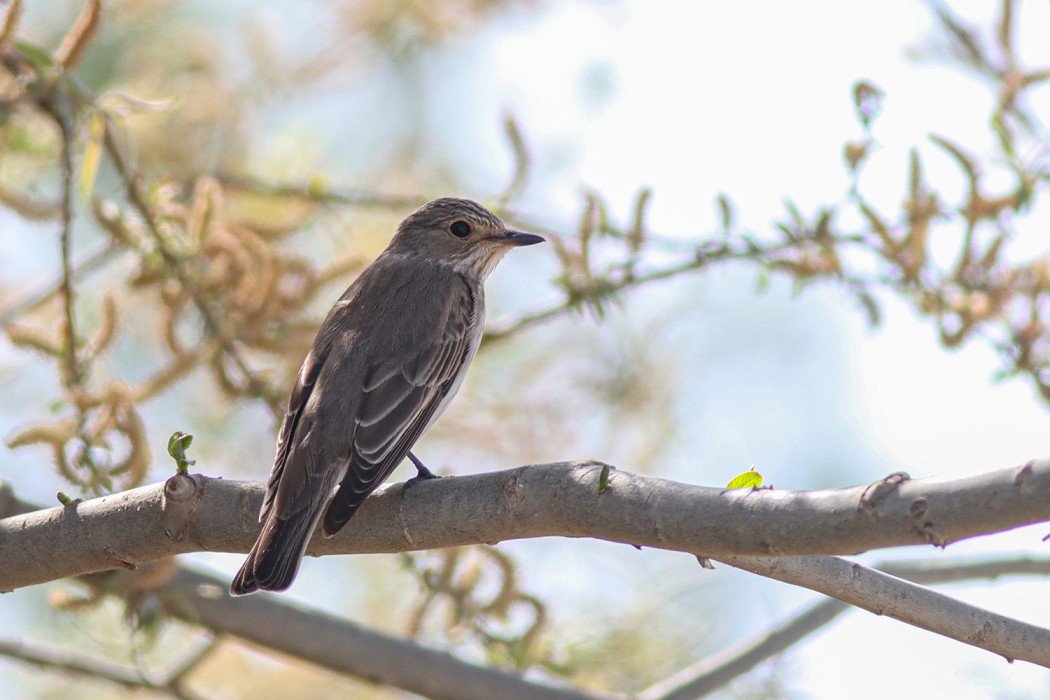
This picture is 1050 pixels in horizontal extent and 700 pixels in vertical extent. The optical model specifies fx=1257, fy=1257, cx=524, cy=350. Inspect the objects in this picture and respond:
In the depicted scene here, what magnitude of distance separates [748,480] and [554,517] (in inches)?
20.1

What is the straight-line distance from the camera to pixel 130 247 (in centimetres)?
462

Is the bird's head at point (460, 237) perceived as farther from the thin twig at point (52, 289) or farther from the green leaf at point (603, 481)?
the green leaf at point (603, 481)

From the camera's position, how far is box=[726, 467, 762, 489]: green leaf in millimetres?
3102

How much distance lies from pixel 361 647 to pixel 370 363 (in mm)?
1136

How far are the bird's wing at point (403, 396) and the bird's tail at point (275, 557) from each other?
0.15 metres

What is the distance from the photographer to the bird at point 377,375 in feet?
13.0

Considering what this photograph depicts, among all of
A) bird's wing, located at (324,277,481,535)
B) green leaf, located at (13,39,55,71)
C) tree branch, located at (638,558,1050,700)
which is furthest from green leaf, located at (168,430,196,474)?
tree branch, located at (638,558,1050,700)

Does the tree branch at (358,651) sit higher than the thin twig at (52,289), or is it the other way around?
the thin twig at (52,289)

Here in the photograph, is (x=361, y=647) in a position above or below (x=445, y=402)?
below

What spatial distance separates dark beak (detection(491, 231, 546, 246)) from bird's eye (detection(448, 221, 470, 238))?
0.17 meters

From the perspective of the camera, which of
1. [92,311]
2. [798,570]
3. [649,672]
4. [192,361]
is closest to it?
[798,570]

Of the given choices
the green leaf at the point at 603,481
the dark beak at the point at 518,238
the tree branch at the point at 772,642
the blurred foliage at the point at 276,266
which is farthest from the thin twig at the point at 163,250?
the tree branch at the point at 772,642

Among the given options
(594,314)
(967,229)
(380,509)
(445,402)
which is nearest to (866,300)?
(967,229)

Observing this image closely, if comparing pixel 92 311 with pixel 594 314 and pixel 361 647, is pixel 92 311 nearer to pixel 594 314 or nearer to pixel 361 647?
pixel 361 647
